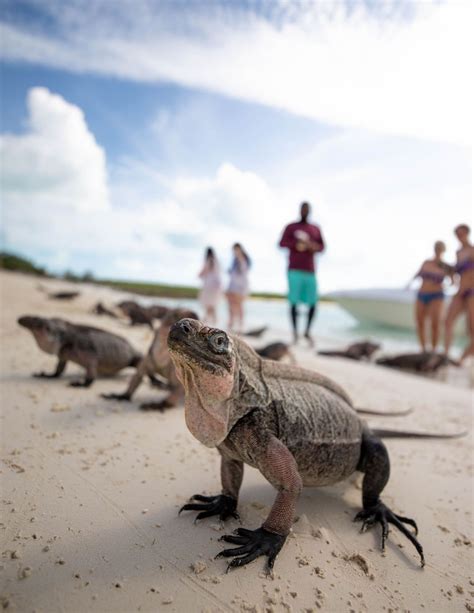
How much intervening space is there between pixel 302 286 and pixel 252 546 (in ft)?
26.0

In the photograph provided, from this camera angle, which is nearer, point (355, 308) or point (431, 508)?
point (431, 508)

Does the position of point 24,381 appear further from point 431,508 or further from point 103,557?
point 431,508

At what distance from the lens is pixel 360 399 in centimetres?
539

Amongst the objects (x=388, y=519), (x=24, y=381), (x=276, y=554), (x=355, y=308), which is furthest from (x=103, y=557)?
(x=355, y=308)

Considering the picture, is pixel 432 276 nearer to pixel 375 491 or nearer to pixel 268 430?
pixel 375 491

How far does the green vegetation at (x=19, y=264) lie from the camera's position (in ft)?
111

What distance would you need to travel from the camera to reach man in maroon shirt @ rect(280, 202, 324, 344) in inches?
357

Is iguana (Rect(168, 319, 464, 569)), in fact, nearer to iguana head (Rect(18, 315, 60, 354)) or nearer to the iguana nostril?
the iguana nostril

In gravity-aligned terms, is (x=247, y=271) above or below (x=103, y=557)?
above

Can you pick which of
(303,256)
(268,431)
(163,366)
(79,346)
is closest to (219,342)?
(268,431)

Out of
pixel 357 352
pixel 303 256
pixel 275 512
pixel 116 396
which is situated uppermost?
pixel 303 256

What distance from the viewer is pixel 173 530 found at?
2.01 meters

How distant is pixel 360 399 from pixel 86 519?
4161 millimetres

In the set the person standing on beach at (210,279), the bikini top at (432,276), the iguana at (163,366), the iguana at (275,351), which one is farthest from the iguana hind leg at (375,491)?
the person standing on beach at (210,279)
